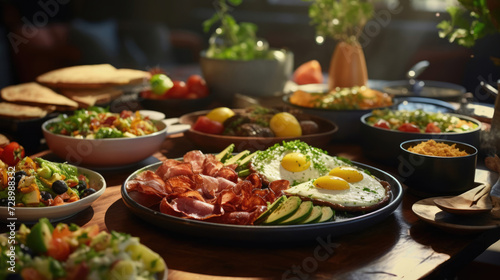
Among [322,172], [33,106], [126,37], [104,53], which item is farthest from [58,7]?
[322,172]

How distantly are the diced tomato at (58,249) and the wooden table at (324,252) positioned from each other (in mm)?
274

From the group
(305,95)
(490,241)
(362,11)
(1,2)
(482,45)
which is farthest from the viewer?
(1,2)

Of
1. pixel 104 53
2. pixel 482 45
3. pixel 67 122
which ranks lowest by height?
pixel 104 53

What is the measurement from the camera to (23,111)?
7.64 feet

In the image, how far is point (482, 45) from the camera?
312cm

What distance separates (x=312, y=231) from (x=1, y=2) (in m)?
6.55

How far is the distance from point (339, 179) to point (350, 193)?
53 millimetres

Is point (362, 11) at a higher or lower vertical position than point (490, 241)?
higher

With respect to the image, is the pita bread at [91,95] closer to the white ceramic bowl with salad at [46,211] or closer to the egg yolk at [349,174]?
the white ceramic bowl with salad at [46,211]

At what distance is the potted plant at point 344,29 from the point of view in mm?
2914

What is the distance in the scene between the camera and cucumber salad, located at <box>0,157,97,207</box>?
1438 millimetres

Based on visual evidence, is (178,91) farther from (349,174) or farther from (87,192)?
(349,174)

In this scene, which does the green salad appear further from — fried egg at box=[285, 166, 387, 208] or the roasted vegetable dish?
the roasted vegetable dish

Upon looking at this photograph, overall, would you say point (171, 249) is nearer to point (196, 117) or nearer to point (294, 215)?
point (294, 215)
